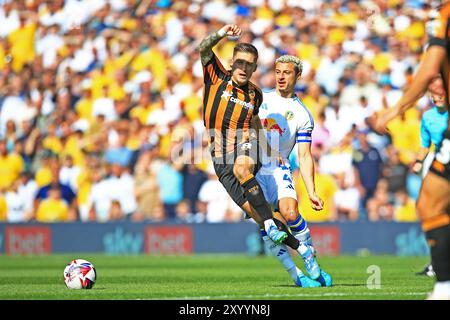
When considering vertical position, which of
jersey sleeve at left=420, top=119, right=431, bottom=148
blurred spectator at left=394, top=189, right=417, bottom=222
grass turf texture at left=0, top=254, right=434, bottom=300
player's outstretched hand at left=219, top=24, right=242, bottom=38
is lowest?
grass turf texture at left=0, top=254, right=434, bottom=300

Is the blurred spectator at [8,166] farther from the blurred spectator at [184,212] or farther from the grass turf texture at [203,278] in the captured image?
the blurred spectator at [184,212]

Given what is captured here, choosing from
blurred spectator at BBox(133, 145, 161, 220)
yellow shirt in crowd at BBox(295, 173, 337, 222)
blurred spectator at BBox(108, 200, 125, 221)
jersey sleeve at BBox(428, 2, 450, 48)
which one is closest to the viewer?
jersey sleeve at BBox(428, 2, 450, 48)

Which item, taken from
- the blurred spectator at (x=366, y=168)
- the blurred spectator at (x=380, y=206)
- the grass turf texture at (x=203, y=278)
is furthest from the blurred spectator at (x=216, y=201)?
the blurred spectator at (x=380, y=206)

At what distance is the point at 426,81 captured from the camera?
24.7 ft

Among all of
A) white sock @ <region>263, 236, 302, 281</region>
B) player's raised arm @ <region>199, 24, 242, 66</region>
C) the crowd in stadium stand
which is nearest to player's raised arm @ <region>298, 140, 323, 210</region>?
white sock @ <region>263, 236, 302, 281</region>

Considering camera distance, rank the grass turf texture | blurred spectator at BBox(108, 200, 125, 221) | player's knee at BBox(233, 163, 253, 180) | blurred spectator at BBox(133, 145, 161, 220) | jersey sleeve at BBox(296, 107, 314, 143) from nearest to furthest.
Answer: the grass turf texture < player's knee at BBox(233, 163, 253, 180) < jersey sleeve at BBox(296, 107, 314, 143) < blurred spectator at BBox(133, 145, 161, 220) < blurred spectator at BBox(108, 200, 125, 221)

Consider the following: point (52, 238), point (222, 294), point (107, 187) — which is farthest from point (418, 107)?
point (222, 294)

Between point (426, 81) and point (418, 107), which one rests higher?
point (418, 107)

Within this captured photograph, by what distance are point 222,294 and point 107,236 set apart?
11.6 meters

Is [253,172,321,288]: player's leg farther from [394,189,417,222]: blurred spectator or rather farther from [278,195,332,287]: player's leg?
[394,189,417,222]: blurred spectator

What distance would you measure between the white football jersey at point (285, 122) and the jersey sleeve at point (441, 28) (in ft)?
15.7

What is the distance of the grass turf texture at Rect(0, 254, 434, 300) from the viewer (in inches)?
411

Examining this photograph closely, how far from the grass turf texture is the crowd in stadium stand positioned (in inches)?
62.1

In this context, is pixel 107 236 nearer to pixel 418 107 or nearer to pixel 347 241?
pixel 347 241
